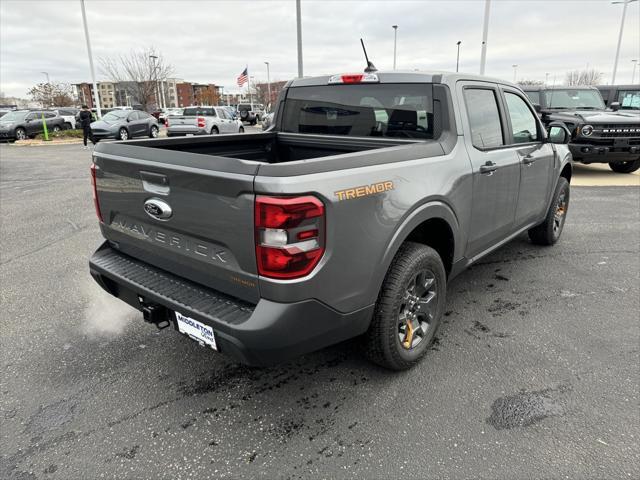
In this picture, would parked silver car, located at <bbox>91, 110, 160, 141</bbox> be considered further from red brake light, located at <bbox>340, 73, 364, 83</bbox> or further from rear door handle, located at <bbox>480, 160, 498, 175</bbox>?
rear door handle, located at <bbox>480, 160, 498, 175</bbox>

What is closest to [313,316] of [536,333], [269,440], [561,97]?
[269,440]

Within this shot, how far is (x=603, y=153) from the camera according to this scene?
959 centimetres

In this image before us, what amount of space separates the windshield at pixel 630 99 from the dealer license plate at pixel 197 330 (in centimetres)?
1700

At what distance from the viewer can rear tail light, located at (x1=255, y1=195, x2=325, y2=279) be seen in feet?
6.64

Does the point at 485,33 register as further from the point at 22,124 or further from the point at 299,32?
the point at 22,124

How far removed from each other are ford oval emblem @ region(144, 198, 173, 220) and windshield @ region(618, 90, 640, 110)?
16.9m

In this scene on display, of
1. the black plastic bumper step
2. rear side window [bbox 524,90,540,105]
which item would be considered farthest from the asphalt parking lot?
rear side window [bbox 524,90,540,105]

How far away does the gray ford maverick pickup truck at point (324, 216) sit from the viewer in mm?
2127

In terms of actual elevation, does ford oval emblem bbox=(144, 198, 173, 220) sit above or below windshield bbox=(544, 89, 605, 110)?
below

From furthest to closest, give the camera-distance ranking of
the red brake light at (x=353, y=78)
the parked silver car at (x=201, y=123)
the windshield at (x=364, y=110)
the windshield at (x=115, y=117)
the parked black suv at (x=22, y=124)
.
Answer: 1. the parked black suv at (x=22, y=124)
2. the windshield at (x=115, y=117)
3. the parked silver car at (x=201, y=123)
4. the red brake light at (x=353, y=78)
5. the windshield at (x=364, y=110)

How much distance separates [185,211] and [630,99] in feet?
57.4

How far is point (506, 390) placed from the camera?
110 inches

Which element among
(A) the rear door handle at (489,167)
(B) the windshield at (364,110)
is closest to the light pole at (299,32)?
(B) the windshield at (364,110)

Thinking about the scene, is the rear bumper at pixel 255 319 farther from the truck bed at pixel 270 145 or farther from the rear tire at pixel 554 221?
the rear tire at pixel 554 221
